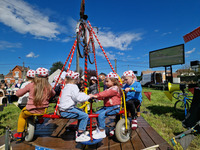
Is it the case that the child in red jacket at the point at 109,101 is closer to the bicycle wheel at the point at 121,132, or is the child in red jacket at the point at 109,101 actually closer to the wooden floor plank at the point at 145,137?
the bicycle wheel at the point at 121,132

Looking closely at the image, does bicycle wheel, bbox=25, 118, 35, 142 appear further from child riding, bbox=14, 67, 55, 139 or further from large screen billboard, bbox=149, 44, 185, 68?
large screen billboard, bbox=149, 44, 185, 68

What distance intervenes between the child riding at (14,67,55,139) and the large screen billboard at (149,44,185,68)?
66.6 ft

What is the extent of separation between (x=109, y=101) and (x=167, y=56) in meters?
20.6

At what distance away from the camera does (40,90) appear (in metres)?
2.73

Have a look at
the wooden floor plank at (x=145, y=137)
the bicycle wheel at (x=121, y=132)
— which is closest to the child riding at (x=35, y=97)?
the bicycle wheel at (x=121, y=132)

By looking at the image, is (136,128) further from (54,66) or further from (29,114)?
(54,66)

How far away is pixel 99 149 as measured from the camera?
256 centimetres

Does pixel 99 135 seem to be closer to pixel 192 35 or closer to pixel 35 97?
pixel 35 97

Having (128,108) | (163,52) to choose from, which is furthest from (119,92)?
(163,52)

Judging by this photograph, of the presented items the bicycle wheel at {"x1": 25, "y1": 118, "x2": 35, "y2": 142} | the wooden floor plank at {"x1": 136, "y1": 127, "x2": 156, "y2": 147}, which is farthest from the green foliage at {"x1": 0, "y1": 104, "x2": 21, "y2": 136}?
the wooden floor plank at {"x1": 136, "y1": 127, "x2": 156, "y2": 147}

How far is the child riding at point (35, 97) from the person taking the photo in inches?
105

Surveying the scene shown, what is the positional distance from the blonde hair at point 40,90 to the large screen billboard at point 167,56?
2025 centimetres

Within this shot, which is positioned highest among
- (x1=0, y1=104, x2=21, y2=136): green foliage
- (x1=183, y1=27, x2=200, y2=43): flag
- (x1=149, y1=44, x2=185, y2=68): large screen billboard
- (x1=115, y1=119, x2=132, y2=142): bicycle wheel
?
(x1=149, y1=44, x2=185, y2=68): large screen billboard

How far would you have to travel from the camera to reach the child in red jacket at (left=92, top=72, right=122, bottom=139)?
2619 mm
